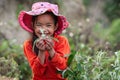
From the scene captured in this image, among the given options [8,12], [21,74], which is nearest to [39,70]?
[21,74]

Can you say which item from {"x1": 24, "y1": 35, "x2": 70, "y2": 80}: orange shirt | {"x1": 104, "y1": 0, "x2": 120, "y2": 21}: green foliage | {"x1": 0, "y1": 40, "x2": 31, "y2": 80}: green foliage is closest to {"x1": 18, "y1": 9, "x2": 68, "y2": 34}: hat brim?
{"x1": 24, "y1": 35, "x2": 70, "y2": 80}: orange shirt

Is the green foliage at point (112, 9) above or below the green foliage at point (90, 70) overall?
below

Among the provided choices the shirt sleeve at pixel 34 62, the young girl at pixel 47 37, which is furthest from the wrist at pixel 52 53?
the shirt sleeve at pixel 34 62

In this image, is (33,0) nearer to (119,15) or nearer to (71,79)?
(71,79)

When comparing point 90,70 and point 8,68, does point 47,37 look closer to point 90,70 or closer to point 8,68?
point 90,70

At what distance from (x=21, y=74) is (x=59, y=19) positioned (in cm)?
246

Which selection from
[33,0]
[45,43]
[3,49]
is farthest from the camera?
[3,49]

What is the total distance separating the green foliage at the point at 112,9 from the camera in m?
23.2

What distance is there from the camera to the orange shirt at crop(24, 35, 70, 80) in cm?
→ 494

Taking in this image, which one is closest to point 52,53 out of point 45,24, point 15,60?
point 45,24

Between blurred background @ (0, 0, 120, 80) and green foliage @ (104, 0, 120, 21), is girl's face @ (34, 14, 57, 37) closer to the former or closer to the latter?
blurred background @ (0, 0, 120, 80)

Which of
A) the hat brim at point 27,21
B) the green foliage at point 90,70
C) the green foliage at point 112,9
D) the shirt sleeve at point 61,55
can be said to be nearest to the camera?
the shirt sleeve at point 61,55

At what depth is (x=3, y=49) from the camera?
8.06 metres

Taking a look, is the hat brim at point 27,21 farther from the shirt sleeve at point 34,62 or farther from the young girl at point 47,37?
the shirt sleeve at point 34,62
